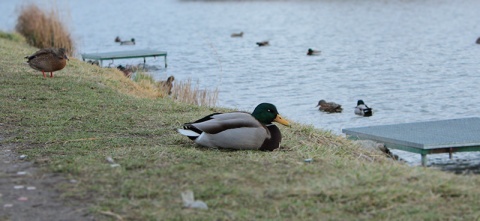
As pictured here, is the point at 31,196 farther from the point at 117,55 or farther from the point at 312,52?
the point at 312,52

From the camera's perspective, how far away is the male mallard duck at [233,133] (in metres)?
6.41

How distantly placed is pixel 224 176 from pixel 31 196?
1.20 meters

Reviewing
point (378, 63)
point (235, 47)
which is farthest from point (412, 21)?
point (378, 63)

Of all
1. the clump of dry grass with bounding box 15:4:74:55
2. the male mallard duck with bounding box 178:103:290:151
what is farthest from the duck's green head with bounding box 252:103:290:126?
the clump of dry grass with bounding box 15:4:74:55

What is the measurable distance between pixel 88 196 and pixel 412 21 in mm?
27482

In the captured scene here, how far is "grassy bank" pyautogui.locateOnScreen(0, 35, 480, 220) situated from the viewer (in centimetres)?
464

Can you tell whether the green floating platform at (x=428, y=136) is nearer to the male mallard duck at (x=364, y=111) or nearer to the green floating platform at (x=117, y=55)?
the male mallard duck at (x=364, y=111)

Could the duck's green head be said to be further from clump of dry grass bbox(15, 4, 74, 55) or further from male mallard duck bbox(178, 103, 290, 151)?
clump of dry grass bbox(15, 4, 74, 55)

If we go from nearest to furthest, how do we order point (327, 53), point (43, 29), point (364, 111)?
1. point (364, 111)
2. point (43, 29)
3. point (327, 53)

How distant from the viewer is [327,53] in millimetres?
22672

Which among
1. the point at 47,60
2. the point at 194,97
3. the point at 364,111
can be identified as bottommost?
the point at 364,111

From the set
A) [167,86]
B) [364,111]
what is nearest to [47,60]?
[167,86]

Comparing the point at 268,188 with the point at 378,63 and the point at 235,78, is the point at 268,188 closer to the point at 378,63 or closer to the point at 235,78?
the point at 235,78

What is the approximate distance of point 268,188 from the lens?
5.00 metres
